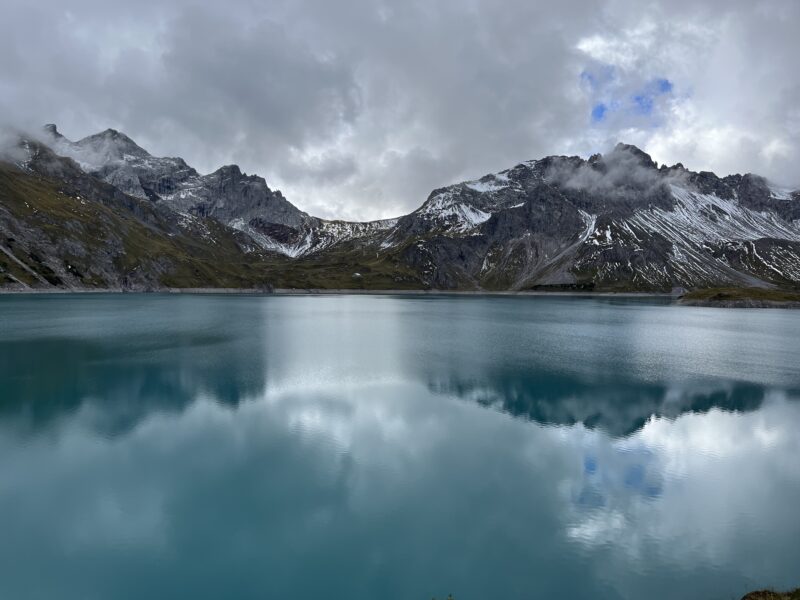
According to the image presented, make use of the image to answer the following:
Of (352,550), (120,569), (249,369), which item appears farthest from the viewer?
(249,369)

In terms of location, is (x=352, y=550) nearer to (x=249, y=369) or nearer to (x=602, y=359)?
(x=249, y=369)

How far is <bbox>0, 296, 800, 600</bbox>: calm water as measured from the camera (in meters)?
19.0

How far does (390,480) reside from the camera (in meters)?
27.5

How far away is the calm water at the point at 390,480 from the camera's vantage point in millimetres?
19016

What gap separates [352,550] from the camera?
2052 cm

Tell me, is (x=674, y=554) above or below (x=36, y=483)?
below

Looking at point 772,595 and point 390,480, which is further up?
point 772,595

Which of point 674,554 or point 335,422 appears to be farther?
point 335,422

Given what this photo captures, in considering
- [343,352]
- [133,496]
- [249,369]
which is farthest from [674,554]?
[343,352]

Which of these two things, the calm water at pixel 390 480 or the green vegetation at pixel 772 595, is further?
the calm water at pixel 390 480

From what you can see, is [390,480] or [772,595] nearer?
[772,595]

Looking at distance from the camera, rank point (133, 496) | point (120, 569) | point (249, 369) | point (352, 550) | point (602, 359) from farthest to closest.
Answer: point (602, 359), point (249, 369), point (133, 496), point (352, 550), point (120, 569)

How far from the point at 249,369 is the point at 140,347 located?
2474 cm

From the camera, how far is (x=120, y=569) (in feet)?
61.9
